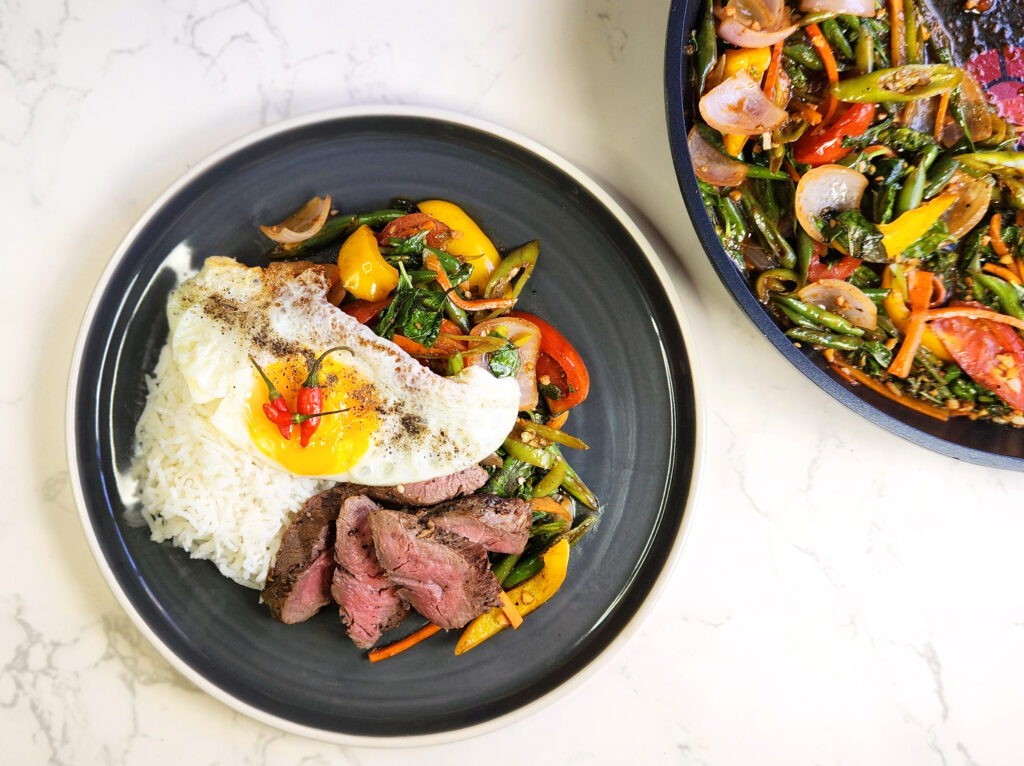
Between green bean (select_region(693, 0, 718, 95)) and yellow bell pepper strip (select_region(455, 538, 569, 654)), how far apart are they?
6.38ft

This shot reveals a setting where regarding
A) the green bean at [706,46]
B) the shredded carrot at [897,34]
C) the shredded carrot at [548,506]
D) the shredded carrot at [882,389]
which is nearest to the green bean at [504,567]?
the shredded carrot at [548,506]

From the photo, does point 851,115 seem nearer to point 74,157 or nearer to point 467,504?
point 467,504

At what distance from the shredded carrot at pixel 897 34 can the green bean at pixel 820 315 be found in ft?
3.37

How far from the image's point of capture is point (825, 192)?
2.74m

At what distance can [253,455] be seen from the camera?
2742mm

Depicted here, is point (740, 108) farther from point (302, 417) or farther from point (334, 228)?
point (302, 417)

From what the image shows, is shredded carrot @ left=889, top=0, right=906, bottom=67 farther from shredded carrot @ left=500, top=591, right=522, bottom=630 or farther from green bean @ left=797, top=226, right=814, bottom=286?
shredded carrot @ left=500, top=591, right=522, bottom=630

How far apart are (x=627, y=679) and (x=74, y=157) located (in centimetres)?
342

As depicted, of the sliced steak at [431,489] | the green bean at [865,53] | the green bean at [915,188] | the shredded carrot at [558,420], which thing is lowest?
the sliced steak at [431,489]

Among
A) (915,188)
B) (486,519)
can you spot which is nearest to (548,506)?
(486,519)

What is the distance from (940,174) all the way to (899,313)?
1.86 feet

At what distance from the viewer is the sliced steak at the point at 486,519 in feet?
9.06

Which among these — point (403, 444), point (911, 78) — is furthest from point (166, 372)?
point (911, 78)

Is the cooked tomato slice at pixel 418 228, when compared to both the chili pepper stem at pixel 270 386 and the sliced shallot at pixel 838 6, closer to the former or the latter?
the chili pepper stem at pixel 270 386
